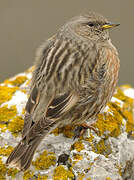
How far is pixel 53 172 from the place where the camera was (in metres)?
5.50

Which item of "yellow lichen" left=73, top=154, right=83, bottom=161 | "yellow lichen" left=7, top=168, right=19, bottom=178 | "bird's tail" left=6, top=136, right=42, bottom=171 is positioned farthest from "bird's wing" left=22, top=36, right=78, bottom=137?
"yellow lichen" left=73, top=154, right=83, bottom=161

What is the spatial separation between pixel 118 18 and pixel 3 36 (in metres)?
3.60

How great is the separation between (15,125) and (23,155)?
799 mm

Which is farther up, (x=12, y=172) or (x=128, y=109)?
(x=12, y=172)

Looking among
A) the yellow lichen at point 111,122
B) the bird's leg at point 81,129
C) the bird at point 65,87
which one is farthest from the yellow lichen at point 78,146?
the yellow lichen at point 111,122

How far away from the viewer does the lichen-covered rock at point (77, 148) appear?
5469mm

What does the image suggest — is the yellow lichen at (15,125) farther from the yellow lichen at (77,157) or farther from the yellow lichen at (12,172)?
the yellow lichen at (77,157)

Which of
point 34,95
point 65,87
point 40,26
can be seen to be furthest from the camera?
point 40,26

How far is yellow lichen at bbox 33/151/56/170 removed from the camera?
5582 mm

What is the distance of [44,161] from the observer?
5625 millimetres

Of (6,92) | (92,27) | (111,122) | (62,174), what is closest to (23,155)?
(62,174)

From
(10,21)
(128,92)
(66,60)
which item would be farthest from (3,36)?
(66,60)

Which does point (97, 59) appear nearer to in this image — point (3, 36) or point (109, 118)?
point (109, 118)

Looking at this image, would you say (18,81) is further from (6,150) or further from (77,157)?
(77,157)
